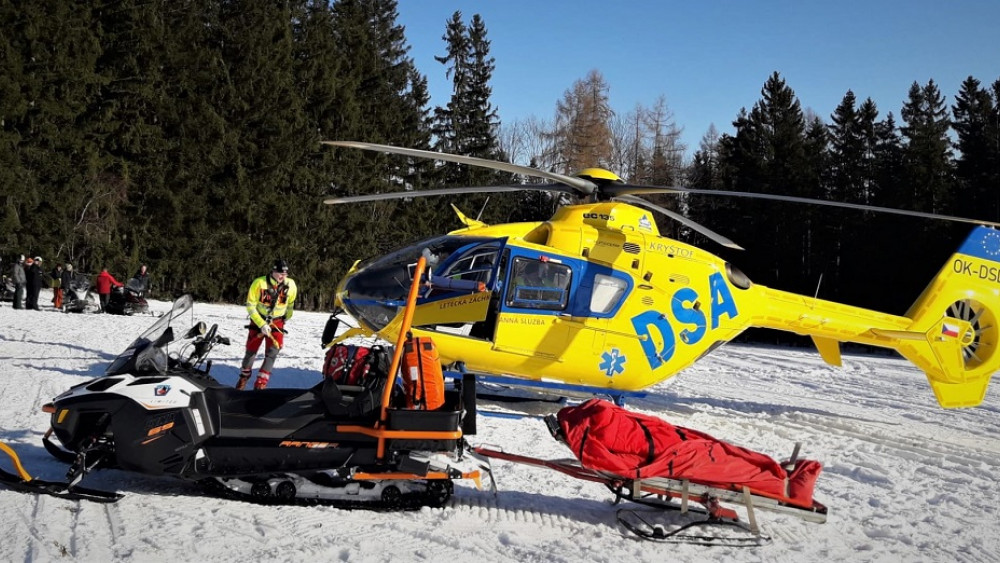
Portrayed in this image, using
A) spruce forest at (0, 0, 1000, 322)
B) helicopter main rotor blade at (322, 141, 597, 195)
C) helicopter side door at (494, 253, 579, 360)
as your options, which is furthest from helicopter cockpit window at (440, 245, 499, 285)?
spruce forest at (0, 0, 1000, 322)

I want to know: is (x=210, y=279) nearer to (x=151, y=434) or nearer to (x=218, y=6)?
→ (x=218, y=6)

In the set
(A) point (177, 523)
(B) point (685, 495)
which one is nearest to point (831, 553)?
(B) point (685, 495)

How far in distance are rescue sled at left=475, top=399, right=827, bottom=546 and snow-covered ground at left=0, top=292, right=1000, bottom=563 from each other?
21cm

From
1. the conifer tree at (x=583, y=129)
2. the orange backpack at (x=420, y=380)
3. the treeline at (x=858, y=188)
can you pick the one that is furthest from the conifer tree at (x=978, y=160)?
the orange backpack at (x=420, y=380)

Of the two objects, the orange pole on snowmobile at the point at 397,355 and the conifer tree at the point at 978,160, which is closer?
the orange pole on snowmobile at the point at 397,355

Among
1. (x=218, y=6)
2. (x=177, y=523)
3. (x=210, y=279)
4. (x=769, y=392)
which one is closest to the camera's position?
(x=177, y=523)

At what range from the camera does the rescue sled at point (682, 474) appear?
4.67 meters

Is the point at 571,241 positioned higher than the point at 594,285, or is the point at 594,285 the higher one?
the point at 571,241

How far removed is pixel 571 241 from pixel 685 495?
14.6ft

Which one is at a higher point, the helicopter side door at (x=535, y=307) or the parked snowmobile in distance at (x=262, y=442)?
the helicopter side door at (x=535, y=307)

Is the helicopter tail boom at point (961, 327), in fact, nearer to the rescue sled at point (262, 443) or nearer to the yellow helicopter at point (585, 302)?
the yellow helicopter at point (585, 302)

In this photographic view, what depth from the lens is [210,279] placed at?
2927cm

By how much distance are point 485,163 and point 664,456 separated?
374 cm

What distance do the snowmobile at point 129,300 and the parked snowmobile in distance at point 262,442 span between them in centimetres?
1467
